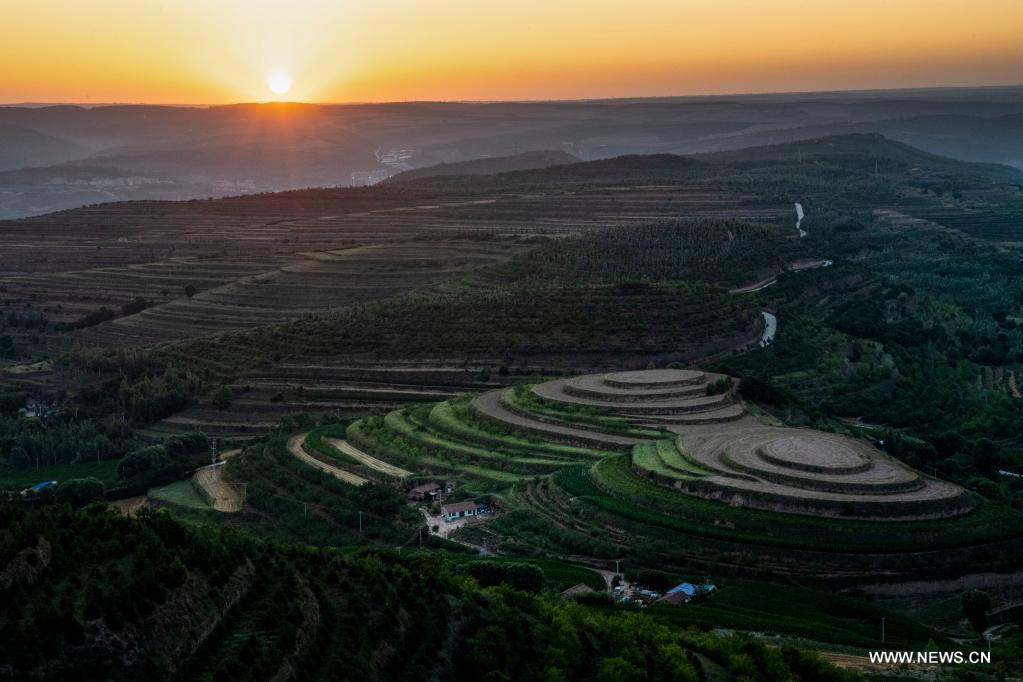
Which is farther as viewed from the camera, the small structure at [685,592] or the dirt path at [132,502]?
the dirt path at [132,502]

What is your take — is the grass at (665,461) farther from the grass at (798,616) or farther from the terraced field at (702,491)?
the grass at (798,616)

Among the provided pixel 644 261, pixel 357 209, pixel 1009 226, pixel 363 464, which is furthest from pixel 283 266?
pixel 1009 226

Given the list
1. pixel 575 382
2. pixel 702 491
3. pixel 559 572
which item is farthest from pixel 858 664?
pixel 575 382

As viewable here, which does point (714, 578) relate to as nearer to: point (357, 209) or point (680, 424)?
point (680, 424)

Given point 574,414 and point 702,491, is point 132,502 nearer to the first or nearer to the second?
point 574,414

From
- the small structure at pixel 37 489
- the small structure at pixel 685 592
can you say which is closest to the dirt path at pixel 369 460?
the small structure at pixel 37 489
